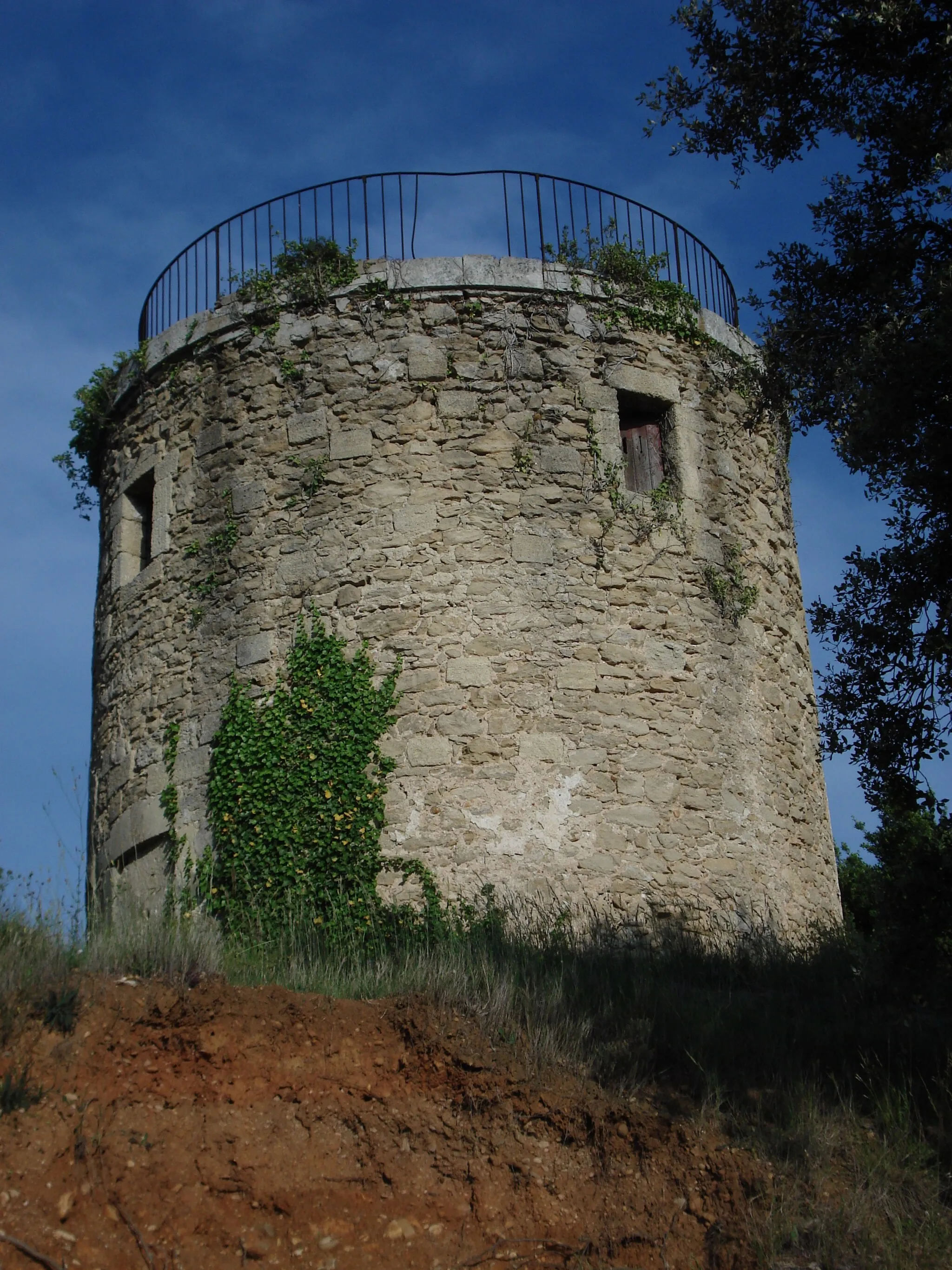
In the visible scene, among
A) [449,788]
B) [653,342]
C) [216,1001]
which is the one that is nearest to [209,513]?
[449,788]

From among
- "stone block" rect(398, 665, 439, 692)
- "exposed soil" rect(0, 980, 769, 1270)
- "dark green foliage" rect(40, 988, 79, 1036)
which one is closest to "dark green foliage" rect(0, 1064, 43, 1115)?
"exposed soil" rect(0, 980, 769, 1270)

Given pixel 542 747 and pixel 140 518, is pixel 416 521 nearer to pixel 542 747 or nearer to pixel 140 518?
pixel 542 747

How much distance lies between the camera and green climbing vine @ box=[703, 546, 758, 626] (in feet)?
37.4

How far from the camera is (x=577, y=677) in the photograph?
1059cm

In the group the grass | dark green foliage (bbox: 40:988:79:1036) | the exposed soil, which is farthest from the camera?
dark green foliage (bbox: 40:988:79:1036)

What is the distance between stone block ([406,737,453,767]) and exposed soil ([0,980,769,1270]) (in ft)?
10.8

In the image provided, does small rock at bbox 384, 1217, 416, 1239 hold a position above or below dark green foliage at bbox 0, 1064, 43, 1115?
below

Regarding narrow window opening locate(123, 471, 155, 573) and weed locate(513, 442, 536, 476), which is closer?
weed locate(513, 442, 536, 476)

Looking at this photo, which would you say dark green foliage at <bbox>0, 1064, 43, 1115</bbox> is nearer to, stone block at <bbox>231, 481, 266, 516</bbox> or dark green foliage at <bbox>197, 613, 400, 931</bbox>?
dark green foliage at <bbox>197, 613, 400, 931</bbox>

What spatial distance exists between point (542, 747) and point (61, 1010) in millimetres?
4683

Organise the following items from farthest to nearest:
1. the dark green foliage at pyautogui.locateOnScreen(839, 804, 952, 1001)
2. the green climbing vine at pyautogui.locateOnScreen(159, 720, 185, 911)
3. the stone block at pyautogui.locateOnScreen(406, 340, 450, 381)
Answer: the stone block at pyautogui.locateOnScreen(406, 340, 450, 381), the green climbing vine at pyautogui.locateOnScreen(159, 720, 185, 911), the dark green foliage at pyautogui.locateOnScreen(839, 804, 952, 1001)

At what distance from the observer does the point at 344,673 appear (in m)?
10.5

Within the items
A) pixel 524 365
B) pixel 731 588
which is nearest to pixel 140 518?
pixel 524 365

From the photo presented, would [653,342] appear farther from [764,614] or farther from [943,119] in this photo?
[943,119]
